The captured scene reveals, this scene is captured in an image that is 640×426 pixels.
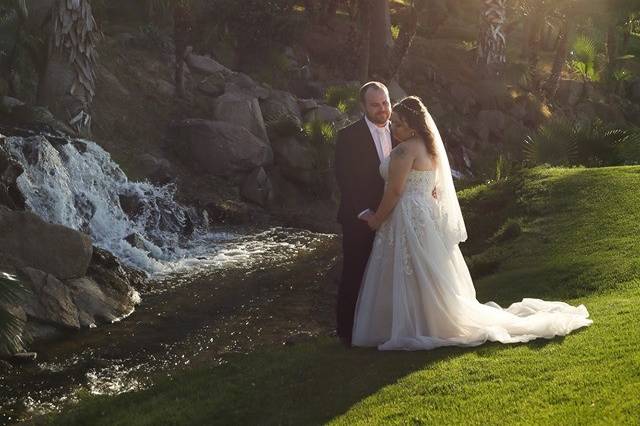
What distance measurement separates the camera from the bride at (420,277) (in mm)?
8102

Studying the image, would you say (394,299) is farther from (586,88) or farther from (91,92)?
(586,88)

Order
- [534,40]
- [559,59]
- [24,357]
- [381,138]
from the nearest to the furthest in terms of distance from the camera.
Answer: [381,138] < [24,357] < [559,59] < [534,40]

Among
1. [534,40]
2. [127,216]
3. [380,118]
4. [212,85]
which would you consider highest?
[534,40]

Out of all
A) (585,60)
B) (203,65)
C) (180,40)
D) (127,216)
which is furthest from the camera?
(585,60)

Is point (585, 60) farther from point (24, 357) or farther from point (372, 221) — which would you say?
point (24, 357)

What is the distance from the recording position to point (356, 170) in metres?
8.53

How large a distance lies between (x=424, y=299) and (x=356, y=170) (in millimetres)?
1400

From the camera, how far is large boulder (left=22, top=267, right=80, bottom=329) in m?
11.3

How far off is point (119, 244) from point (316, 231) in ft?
15.0

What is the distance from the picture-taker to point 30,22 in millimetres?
21281

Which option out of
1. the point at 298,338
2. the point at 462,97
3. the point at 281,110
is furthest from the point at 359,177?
the point at 462,97

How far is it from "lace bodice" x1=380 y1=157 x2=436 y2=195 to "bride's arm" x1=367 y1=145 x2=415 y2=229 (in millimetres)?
105

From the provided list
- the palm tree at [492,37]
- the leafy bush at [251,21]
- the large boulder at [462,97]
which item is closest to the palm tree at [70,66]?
the leafy bush at [251,21]

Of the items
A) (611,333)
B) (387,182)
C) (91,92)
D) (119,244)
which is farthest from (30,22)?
(611,333)
